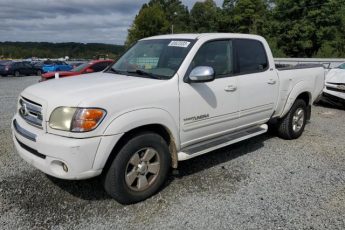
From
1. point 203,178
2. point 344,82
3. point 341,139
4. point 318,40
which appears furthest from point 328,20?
point 203,178

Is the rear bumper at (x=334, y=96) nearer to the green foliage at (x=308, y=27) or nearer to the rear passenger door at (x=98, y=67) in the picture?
the rear passenger door at (x=98, y=67)

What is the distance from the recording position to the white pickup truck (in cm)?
353

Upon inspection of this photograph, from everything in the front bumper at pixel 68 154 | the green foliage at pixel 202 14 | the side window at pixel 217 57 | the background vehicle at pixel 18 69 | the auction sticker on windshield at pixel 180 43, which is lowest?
the background vehicle at pixel 18 69

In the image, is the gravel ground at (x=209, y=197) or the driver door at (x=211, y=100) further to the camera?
the driver door at (x=211, y=100)

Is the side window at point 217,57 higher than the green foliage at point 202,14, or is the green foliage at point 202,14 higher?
the green foliage at point 202,14

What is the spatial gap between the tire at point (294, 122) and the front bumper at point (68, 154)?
3.92 m

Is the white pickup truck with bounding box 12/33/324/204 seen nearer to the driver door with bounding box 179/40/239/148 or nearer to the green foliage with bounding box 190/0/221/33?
the driver door with bounding box 179/40/239/148

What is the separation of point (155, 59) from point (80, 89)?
1.27 metres

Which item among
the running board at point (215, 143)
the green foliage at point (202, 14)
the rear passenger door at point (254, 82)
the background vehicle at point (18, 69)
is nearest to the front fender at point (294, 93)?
the rear passenger door at point (254, 82)

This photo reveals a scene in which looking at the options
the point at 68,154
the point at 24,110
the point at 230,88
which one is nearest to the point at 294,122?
the point at 230,88

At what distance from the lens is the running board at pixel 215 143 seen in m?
4.41

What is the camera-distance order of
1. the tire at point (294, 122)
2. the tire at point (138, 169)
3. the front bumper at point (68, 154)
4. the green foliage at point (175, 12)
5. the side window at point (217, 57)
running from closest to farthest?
the front bumper at point (68, 154) < the tire at point (138, 169) < the side window at point (217, 57) < the tire at point (294, 122) < the green foliage at point (175, 12)

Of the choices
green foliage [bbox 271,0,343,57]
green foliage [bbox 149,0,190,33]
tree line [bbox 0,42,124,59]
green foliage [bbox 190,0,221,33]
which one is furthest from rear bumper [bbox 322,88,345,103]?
tree line [bbox 0,42,124,59]

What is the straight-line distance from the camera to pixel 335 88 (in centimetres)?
1025
